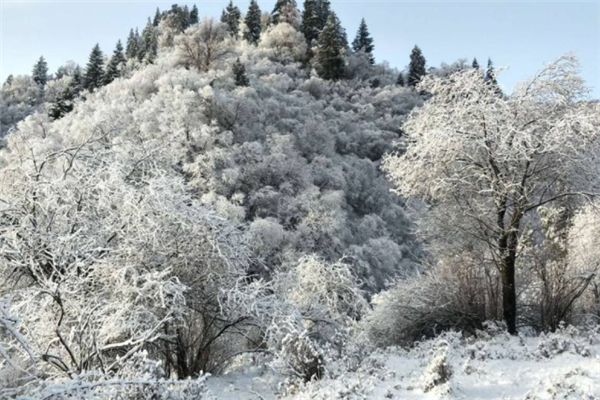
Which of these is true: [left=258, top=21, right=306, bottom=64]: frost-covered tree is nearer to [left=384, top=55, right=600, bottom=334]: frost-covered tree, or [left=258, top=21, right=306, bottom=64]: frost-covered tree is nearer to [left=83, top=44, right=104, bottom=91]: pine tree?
[left=83, top=44, right=104, bottom=91]: pine tree

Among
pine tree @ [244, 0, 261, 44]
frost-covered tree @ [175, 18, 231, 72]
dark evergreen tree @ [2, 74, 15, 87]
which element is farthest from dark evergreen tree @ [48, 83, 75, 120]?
pine tree @ [244, 0, 261, 44]

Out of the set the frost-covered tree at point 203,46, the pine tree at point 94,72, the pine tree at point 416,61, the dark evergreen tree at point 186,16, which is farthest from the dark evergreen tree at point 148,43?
the pine tree at point 416,61

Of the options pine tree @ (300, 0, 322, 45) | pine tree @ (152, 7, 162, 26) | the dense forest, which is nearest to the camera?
the dense forest

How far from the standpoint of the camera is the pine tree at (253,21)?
62.1m

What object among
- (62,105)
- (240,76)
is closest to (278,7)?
(240,76)

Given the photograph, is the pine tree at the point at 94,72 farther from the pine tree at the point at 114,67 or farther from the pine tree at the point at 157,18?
the pine tree at the point at 157,18

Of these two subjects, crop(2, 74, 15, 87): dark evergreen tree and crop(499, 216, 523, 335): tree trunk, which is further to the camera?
crop(2, 74, 15, 87): dark evergreen tree

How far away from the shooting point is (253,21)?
63719mm

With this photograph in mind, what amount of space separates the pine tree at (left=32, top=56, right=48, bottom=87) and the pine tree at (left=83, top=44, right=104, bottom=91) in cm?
1603

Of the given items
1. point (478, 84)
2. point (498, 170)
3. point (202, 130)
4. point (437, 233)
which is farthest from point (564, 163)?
point (202, 130)

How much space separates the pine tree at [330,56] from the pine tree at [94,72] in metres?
22.4

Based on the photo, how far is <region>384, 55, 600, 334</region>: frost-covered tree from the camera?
7676 millimetres

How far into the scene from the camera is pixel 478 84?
8523 millimetres

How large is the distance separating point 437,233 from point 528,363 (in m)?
3.80
